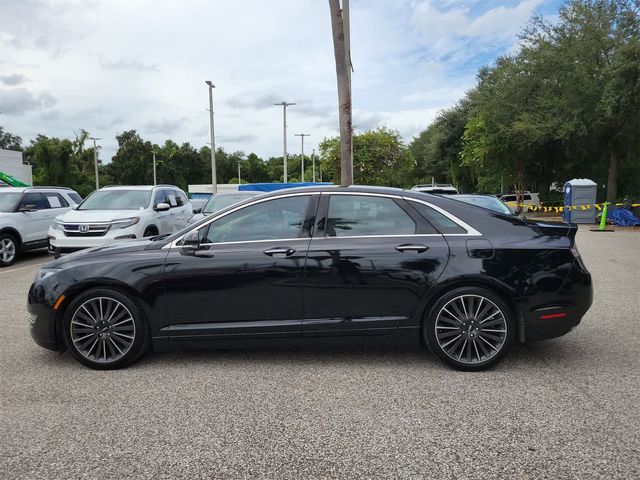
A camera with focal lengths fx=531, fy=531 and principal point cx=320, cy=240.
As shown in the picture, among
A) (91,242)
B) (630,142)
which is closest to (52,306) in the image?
(91,242)

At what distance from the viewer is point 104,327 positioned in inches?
179

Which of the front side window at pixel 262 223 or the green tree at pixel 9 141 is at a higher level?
the green tree at pixel 9 141

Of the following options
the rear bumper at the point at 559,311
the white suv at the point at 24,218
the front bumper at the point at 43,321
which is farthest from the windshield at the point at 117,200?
the rear bumper at the point at 559,311

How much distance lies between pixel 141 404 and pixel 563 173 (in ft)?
115

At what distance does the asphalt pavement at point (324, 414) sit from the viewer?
117 inches

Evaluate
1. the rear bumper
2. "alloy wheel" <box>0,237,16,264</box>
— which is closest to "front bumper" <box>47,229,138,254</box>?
"alloy wheel" <box>0,237,16,264</box>

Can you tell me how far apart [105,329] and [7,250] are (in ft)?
29.3

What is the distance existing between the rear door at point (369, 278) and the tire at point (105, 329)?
145cm

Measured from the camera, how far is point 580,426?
11.2ft

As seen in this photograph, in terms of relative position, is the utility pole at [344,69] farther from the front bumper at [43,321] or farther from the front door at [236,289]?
the front bumper at [43,321]

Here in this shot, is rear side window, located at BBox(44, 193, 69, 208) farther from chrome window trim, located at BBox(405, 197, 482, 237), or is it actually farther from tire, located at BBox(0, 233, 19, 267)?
chrome window trim, located at BBox(405, 197, 482, 237)

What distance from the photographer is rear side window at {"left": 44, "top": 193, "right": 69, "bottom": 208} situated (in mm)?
13422

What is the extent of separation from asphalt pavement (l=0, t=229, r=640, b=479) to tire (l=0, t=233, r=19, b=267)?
7.38 m

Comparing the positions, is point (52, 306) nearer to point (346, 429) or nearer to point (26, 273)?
point (346, 429)
